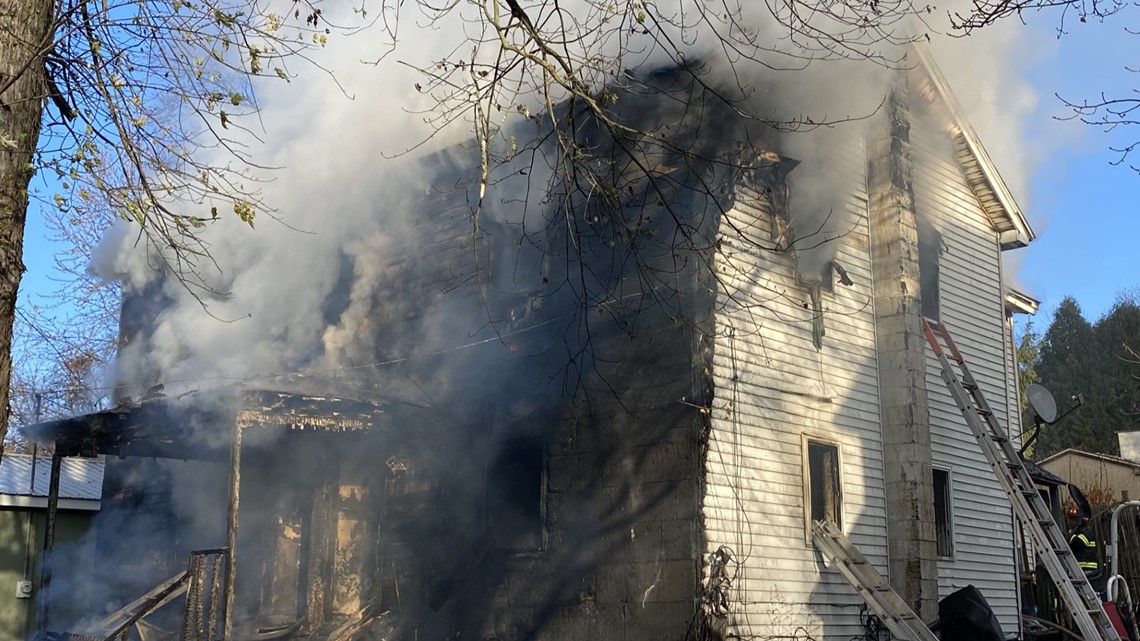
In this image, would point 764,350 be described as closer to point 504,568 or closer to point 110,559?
point 504,568

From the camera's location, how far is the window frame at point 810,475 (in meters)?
11.2

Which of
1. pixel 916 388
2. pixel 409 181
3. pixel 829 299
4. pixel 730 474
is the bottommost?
pixel 730 474

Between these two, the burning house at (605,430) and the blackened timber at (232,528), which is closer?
the blackened timber at (232,528)

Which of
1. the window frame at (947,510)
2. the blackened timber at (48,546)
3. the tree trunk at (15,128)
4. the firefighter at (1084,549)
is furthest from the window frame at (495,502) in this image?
the firefighter at (1084,549)

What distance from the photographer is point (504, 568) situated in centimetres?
1144

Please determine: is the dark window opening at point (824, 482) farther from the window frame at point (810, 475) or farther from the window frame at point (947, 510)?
the window frame at point (947, 510)

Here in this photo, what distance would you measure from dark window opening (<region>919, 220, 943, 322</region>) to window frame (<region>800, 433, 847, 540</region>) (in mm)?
3702

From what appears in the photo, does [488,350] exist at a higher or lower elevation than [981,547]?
higher

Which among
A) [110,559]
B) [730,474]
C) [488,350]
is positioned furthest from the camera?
[110,559]

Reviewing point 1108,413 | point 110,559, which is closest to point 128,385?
point 110,559

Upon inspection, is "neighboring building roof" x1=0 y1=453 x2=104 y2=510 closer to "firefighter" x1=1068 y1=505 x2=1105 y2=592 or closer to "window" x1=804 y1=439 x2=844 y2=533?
"window" x1=804 y1=439 x2=844 y2=533

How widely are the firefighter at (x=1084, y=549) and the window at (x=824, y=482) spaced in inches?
172

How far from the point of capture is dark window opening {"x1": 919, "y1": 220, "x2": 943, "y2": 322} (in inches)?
579

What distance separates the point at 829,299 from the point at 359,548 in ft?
21.5
